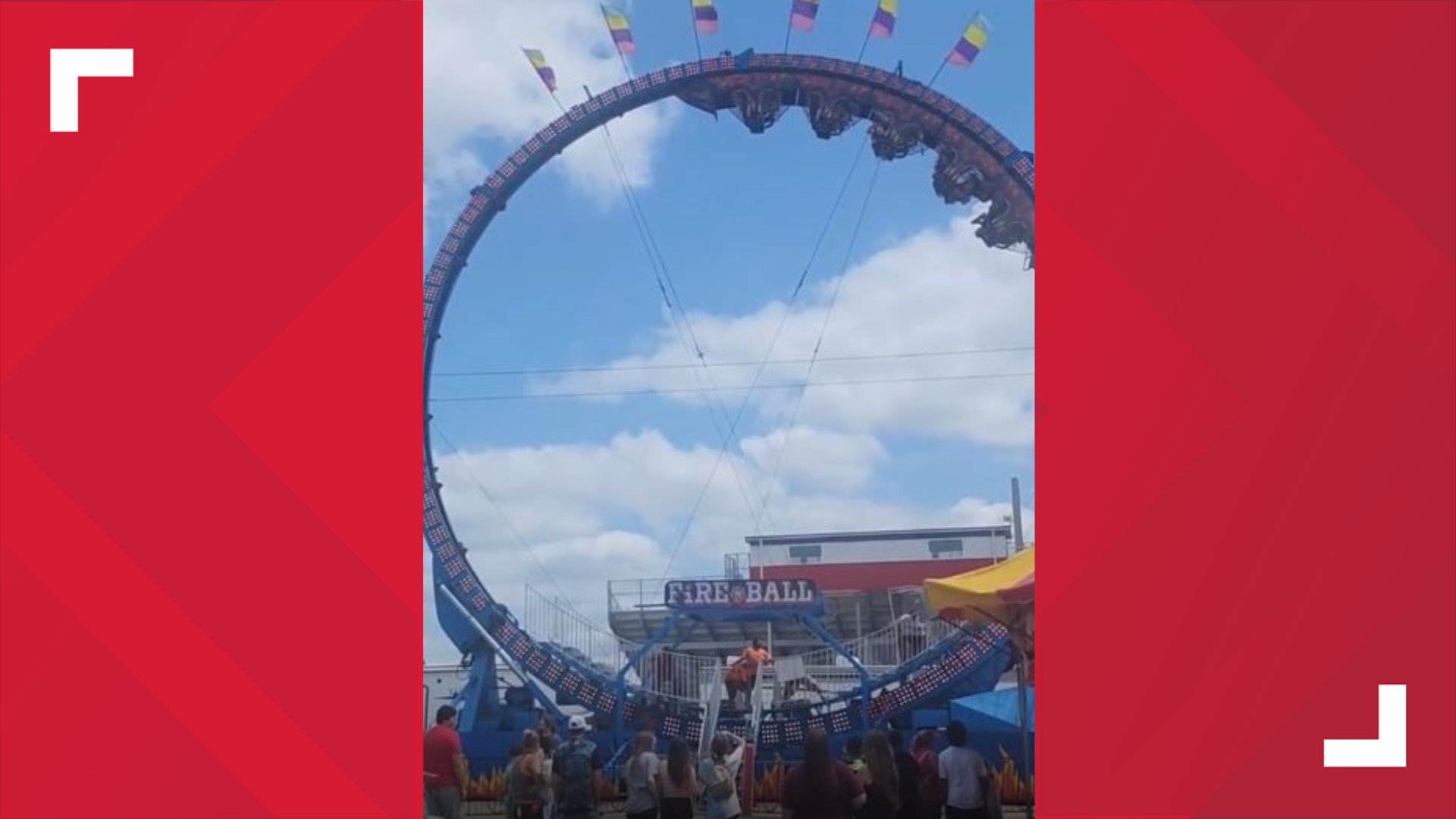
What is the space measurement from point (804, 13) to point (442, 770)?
11237mm

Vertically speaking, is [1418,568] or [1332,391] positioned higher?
[1332,391]

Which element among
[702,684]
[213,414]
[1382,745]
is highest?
[213,414]

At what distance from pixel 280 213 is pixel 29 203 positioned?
115cm

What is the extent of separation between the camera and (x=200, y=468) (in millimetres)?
6395

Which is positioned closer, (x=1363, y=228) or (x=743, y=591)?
(x=1363, y=228)

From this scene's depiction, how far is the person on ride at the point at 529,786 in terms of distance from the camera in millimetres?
7566

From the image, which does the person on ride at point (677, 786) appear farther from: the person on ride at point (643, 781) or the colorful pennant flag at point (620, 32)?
the colorful pennant flag at point (620, 32)

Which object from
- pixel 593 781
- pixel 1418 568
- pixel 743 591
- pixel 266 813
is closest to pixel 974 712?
pixel 743 591

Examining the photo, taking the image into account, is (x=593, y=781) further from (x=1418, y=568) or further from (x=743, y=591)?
(x=743, y=591)

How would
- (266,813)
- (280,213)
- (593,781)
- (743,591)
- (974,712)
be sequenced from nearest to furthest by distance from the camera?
1. (266,813)
2. (280,213)
3. (593,781)
4. (974,712)
5. (743,591)

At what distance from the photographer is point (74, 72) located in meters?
6.69

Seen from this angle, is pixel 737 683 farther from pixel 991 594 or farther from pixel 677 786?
pixel 677 786

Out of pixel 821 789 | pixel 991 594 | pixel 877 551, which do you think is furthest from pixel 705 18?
pixel 877 551

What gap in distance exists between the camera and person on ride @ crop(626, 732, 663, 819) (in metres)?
7.33
